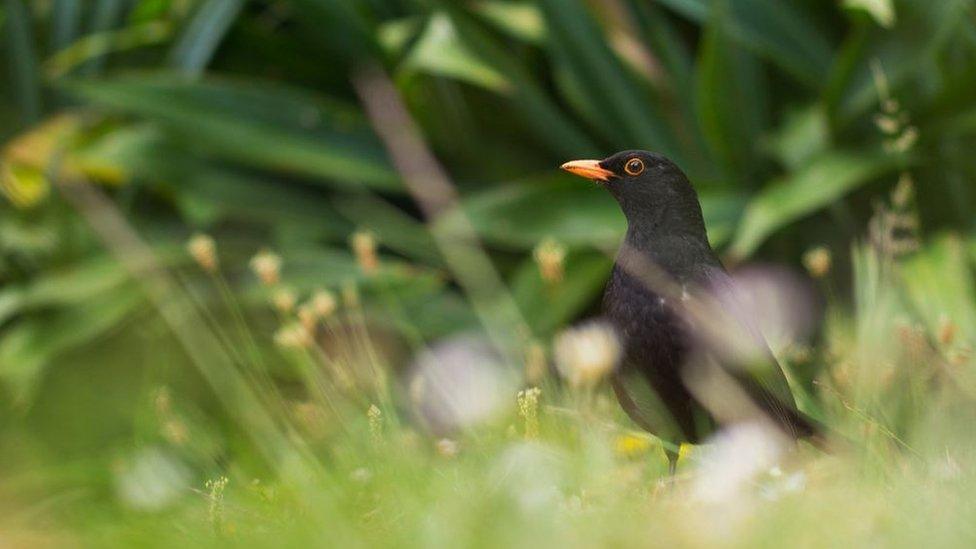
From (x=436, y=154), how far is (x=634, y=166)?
179cm

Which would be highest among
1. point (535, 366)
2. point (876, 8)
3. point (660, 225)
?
point (876, 8)

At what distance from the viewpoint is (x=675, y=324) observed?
6.95 feet

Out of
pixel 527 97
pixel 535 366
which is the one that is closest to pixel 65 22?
pixel 527 97

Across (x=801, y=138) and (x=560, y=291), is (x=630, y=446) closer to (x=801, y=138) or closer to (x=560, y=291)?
(x=560, y=291)

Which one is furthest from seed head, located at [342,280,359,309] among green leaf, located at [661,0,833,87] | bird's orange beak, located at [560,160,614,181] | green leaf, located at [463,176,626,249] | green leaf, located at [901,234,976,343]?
green leaf, located at [901,234,976,343]

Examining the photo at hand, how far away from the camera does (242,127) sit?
154 inches

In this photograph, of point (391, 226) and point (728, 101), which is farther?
point (391, 226)

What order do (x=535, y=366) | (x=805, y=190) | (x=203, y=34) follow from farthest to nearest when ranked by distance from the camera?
(x=203, y=34)
(x=805, y=190)
(x=535, y=366)

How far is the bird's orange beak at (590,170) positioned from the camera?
2127 mm

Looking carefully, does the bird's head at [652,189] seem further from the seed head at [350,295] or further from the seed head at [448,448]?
the seed head at [350,295]

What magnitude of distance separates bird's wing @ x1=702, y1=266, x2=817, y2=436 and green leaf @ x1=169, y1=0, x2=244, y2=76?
7.47 feet

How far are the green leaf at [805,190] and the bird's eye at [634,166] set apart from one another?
1.08 m

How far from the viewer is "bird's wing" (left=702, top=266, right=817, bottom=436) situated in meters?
2.14

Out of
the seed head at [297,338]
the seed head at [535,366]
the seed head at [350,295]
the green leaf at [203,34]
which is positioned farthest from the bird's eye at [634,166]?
the green leaf at [203,34]
